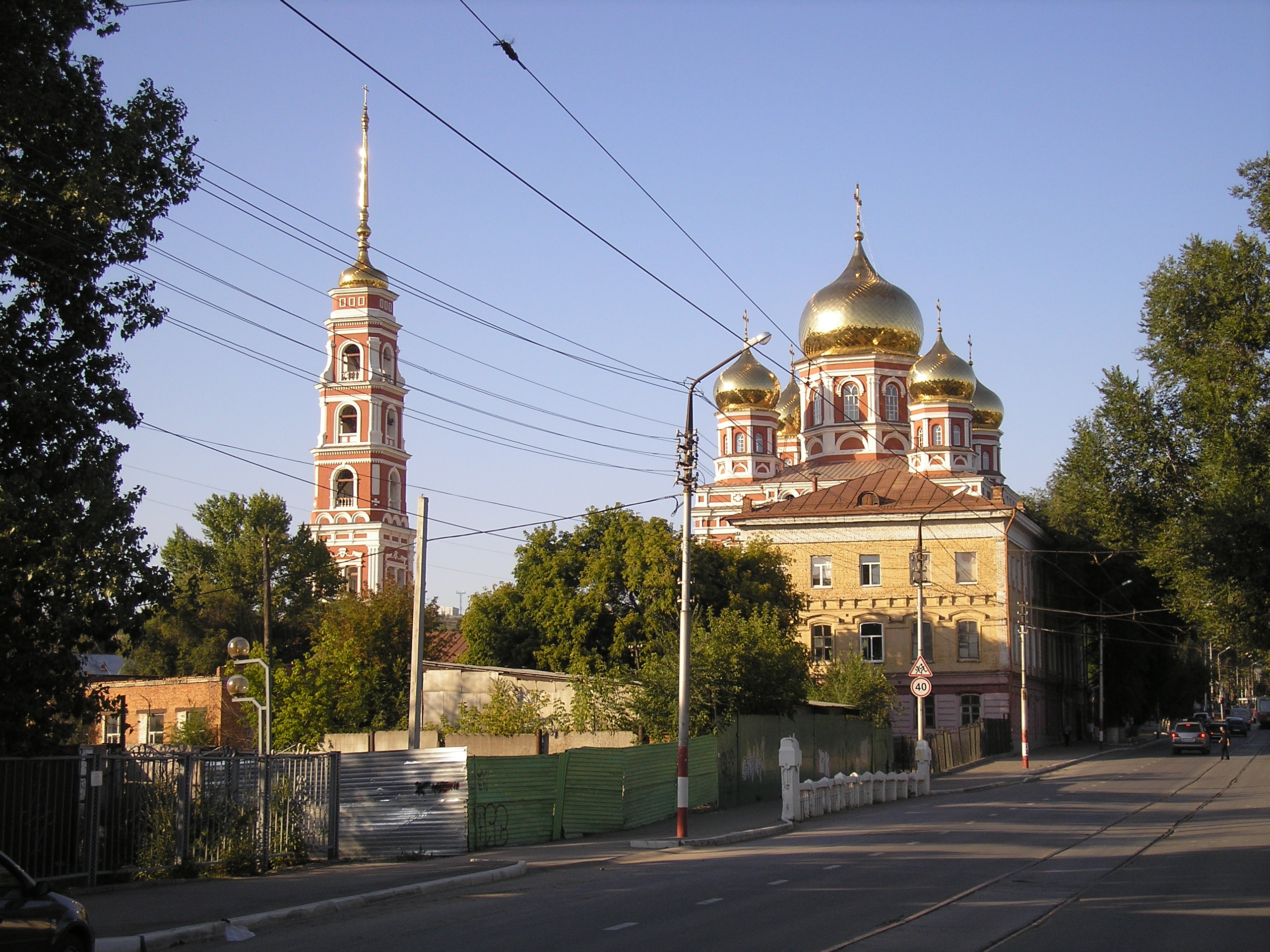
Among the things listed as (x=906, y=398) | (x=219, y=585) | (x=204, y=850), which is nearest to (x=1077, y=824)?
(x=204, y=850)

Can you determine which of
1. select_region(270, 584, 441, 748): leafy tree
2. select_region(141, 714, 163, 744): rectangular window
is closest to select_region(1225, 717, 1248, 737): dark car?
select_region(270, 584, 441, 748): leafy tree

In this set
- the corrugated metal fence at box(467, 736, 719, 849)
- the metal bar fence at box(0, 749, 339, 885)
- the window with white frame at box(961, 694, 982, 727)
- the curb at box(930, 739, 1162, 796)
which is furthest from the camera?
the window with white frame at box(961, 694, 982, 727)

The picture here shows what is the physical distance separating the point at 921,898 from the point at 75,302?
41.0 feet

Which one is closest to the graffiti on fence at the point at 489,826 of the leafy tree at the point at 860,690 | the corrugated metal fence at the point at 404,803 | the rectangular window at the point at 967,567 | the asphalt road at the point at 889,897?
the corrugated metal fence at the point at 404,803

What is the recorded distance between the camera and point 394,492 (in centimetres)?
7525

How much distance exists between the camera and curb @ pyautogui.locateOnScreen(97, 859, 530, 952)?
39.8ft

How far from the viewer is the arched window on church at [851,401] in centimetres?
7681

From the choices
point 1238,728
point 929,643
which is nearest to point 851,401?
point 929,643

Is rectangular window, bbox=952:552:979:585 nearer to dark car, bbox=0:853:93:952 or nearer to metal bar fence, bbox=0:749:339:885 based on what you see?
metal bar fence, bbox=0:749:339:885

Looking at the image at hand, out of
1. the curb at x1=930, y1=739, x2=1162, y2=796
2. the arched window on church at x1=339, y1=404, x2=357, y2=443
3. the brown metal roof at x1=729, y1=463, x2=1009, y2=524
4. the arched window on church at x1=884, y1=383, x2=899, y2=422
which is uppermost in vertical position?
the arched window on church at x1=884, y1=383, x2=899, y2=422

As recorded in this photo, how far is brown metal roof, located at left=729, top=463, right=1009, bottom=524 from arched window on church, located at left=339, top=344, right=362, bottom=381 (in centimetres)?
2299

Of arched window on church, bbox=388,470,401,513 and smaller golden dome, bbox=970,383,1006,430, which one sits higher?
smaller golden dome, bbox=970,383,1006,430

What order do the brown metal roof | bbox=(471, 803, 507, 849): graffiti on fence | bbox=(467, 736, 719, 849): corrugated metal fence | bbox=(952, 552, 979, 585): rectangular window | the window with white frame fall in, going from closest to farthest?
1. bbox=(471, 803, 507, 849): graffiti on fence
2. bbox=(467, 736, 719, 849): corrugated metal fence
3. the window with white frame
4. bbox=(952, 552, 979, 585): rectangular window
5. the brown metal roof

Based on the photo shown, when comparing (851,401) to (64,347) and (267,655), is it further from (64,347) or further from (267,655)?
(64,347)
